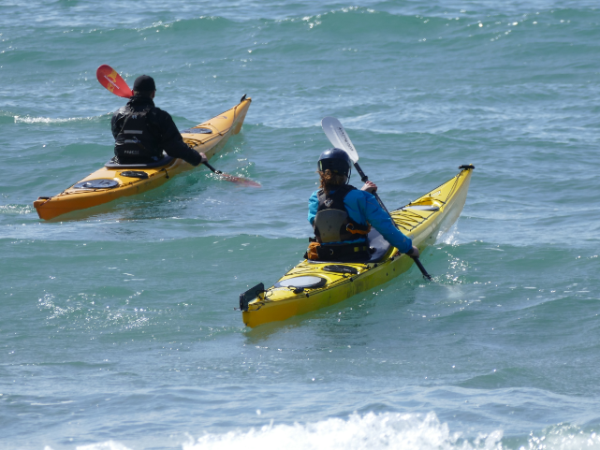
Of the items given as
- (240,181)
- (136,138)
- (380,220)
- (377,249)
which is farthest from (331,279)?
(240,181)

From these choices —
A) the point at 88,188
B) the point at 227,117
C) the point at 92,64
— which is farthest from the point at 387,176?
the point at 92,64

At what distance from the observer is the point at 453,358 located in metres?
4.82

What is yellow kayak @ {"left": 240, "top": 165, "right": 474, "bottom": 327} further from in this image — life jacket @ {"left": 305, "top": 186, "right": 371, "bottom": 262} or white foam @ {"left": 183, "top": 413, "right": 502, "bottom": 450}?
white foam @ {"left": 183, "top": 413, "right": 502, "bottom": 450}

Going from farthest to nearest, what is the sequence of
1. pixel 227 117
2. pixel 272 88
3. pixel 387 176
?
pixel 272 88 → pixel 227 117 → pixel 387 176

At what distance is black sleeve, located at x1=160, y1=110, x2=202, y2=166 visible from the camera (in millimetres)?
8984

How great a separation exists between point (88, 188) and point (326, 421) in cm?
557

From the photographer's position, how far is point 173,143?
9.14 metres

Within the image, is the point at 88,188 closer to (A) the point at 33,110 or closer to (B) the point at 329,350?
(B) the point at 329,350

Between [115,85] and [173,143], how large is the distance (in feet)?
5.89

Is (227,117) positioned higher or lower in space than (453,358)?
higher

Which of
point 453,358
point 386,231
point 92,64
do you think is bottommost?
point 453,358

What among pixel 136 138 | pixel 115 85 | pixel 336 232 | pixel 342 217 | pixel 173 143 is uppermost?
pixel 115 85

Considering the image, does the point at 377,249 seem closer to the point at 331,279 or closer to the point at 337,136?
the point at 331,279

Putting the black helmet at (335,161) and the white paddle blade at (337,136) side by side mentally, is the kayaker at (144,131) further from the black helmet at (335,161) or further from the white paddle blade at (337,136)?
the black helmet at (335,161)
